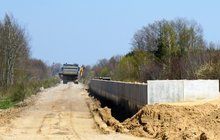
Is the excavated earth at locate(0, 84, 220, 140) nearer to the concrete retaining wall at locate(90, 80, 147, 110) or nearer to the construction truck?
the concrete retaining wall at locate(90, 80, 147, 110)

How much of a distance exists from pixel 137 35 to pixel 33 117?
61.8 m

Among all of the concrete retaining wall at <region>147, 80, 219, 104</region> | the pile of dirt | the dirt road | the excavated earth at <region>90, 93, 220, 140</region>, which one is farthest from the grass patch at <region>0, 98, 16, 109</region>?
the pile of dirt

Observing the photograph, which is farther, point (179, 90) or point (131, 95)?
point (131, 95)

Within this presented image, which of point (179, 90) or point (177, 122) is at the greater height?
point (179, 90)

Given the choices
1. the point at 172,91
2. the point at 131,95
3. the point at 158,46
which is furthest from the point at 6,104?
the point at 158,46

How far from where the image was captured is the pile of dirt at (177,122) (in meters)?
17.9

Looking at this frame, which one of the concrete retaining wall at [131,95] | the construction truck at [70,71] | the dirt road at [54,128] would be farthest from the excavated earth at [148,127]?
the construction truck at [70,71]

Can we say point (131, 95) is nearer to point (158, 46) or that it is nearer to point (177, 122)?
point (177, 122)

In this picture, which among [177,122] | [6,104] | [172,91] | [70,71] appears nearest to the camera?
[177,122]

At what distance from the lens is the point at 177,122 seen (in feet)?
63.6

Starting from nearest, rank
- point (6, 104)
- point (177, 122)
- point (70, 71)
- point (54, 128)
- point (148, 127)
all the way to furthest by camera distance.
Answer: point (177, 122)
point (148, 127)
point (54, 128)
point (6, 104)
point (70, 71)

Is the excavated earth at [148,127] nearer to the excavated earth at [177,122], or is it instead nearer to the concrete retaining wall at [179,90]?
the excavated earth at [177,122]

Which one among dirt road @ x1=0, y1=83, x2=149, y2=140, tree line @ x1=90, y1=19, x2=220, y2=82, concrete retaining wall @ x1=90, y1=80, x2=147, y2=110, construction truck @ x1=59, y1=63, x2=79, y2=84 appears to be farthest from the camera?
construction truck @ x1=59, y1=63, x2=79, y2=84

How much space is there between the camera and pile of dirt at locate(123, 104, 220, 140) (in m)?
17.9
